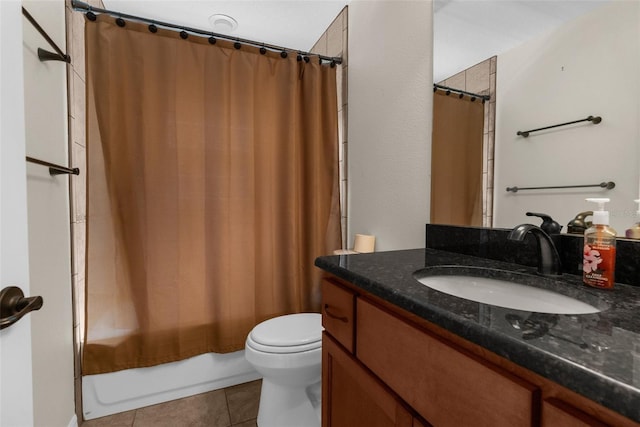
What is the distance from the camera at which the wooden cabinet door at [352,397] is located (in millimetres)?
643

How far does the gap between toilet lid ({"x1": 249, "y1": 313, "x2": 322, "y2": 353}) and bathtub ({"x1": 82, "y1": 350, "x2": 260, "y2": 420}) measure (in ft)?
1.72

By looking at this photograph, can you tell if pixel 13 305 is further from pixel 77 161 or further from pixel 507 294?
pixel 77 161

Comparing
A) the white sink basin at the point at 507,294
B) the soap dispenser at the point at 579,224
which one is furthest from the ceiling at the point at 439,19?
the white sink basin at the point at 507,294

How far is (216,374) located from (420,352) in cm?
157

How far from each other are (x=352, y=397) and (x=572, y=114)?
101 centimetres

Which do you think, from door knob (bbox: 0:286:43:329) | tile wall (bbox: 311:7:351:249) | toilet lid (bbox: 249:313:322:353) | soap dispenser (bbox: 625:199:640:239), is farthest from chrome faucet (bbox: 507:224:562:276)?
tile wall (bbox: 311:7:351:249)

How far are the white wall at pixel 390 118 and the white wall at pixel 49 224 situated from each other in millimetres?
1452

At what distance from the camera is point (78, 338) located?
147 centimetres

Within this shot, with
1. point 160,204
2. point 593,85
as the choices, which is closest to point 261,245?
point 160,204

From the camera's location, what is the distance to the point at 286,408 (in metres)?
1.35

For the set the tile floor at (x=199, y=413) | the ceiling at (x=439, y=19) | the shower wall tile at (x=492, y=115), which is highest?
the ceiling at (x=439, y=19)

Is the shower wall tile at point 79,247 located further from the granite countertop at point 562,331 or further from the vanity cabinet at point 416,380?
the granite countertop at point 562,331

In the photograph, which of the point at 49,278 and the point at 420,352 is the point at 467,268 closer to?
the point at 420,352

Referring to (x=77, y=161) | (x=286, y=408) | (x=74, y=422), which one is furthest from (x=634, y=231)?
(x=74, y=422)
